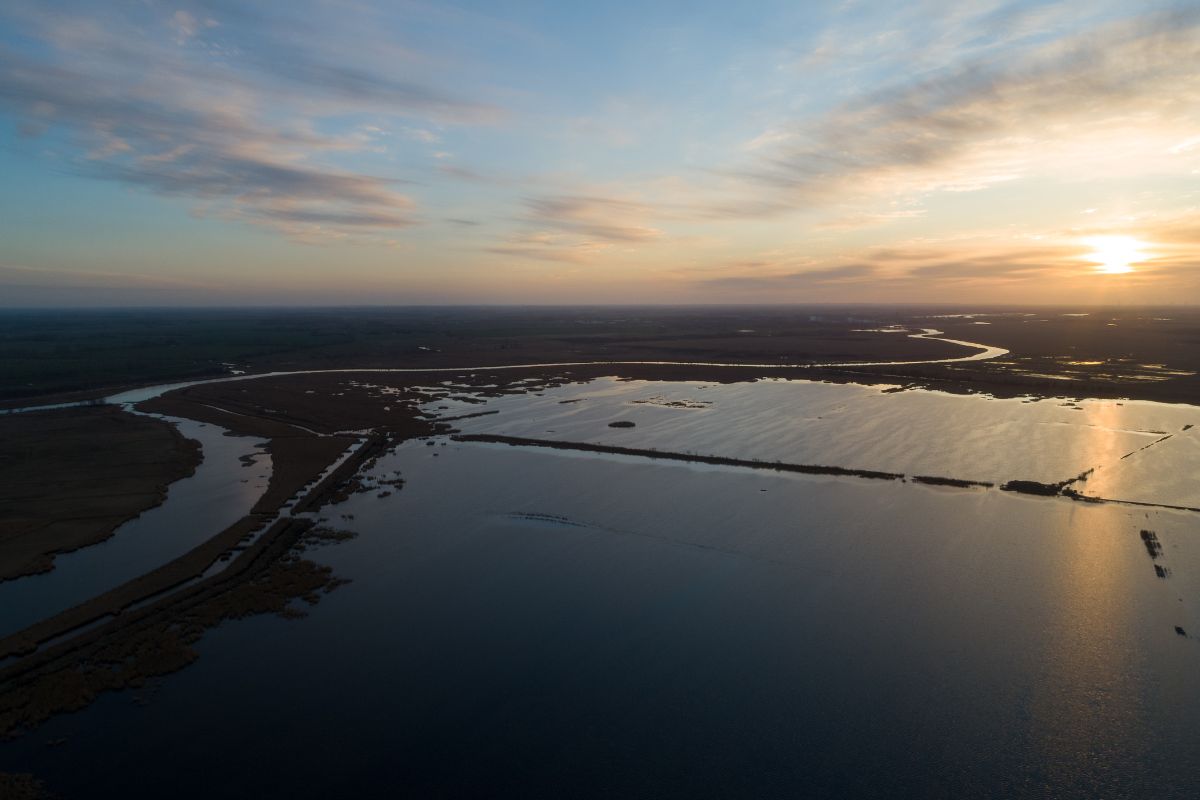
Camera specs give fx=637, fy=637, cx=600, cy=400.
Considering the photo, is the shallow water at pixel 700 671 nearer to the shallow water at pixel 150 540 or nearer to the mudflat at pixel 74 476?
the shallow water at pixel 150 540

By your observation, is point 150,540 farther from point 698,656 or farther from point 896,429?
point 896,429

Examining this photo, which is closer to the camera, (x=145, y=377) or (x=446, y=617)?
(x=446, y=617)

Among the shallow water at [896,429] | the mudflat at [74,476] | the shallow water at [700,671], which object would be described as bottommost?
the shallow water at [700,671]

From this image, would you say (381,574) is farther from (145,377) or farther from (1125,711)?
(145,377)

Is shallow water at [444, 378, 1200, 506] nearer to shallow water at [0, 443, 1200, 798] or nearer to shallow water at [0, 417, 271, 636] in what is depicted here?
shallow water at [0, 443, 1200, 798]

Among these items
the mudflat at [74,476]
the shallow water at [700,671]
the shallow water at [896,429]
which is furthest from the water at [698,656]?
the shallow water at [896,429]

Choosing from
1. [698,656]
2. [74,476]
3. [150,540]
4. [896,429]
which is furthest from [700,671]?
[74,476]

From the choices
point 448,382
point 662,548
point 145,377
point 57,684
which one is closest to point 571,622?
point 662,548

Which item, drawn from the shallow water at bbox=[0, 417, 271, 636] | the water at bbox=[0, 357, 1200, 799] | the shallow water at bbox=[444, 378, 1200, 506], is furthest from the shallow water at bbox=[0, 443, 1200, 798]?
the shallow water at bbox=[444, 378, 1200, 506]
